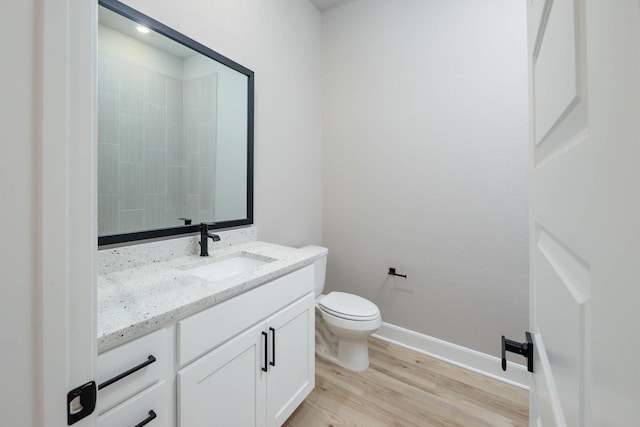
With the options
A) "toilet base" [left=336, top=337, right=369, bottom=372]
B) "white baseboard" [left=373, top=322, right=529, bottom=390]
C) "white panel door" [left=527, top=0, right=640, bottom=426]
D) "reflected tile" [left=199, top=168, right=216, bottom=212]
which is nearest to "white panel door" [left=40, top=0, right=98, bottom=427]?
"white panel door" [left=527, top=0, right=640, bottom=426]

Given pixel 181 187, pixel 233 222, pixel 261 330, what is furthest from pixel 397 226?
pixel 181 187

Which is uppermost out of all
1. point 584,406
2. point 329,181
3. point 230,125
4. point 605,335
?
point 230,125

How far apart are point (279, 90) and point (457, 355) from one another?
239 cm

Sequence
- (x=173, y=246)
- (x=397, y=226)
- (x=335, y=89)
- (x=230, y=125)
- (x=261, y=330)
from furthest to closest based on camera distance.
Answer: (x=335, y=89) → (x=397, y=226) → (x=230, y=125) → (x=173, y=246) → (x=261, y=330)

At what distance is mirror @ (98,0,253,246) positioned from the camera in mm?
1141

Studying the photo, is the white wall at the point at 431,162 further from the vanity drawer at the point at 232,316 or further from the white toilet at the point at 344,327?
the vanity drawer at the point at 232,316

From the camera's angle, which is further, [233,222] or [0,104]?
[233,222]

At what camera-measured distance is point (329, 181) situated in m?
2.50

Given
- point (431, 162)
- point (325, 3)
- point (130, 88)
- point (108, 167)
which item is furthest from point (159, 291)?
point (325, 3)

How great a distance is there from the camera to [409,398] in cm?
163

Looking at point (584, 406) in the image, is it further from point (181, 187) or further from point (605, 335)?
point (181, 187)

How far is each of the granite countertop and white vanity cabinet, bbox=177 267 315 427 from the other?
0.17 feet

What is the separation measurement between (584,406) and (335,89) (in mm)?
2506

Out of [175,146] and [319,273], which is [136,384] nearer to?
[175,146]
